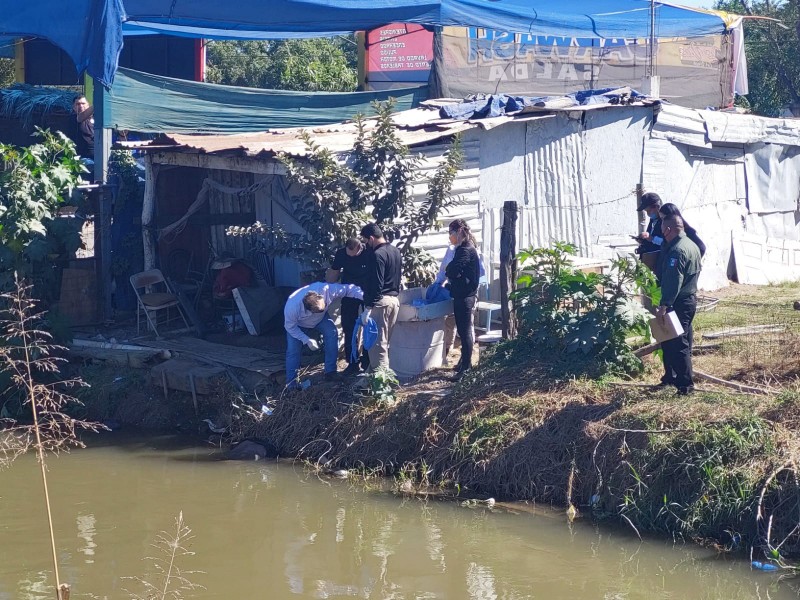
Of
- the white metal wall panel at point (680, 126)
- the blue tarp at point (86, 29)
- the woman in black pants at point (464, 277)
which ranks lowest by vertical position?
the woman in black pants at point (464, 277)

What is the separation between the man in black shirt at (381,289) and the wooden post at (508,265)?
1134 millimetres

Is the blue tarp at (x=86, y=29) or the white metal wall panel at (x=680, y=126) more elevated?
the blue tarp at (x=86, y=29)

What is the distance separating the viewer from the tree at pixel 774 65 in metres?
23.1

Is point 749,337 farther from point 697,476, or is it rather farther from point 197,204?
point 197,204

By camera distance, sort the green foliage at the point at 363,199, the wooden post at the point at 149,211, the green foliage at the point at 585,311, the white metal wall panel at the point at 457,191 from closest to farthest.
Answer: the green foliage at the point at 585,311 → the green foliage at the point at 363,199 → the white metal wall panel at the point at 457,191 → the wooden post at the point at 149,211

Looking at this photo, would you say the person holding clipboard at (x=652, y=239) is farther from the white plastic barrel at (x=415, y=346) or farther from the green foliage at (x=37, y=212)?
the green foliage at (x=37, y=212)

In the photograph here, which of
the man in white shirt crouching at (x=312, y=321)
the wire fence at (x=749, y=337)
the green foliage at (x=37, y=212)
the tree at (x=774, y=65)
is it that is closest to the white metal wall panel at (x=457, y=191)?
the man in white shirt crouching at (x=312, y=321)

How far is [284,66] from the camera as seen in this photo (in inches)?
910

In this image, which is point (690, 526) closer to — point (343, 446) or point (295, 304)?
point (343, 446)

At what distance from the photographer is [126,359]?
37.8 feet

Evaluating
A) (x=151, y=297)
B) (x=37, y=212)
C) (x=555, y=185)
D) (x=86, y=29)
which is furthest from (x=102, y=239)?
(x=555, y=185)

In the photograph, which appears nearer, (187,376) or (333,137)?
(187,376)

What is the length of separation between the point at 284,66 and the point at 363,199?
13.4 metres

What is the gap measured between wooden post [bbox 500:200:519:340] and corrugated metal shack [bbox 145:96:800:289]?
55.2 inches
